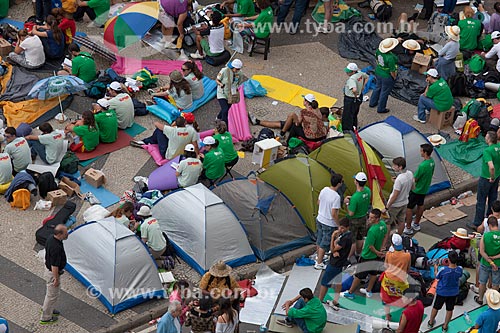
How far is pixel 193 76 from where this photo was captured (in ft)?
70.6

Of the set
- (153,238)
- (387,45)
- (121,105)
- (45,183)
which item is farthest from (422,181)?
(45,183)

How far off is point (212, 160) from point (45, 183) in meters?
3.02

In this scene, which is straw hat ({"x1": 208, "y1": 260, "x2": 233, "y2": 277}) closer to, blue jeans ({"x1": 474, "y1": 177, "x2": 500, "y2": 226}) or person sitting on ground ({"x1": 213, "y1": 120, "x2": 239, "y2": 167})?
person sitting on ground ({"x1": 213, "y1": 120, "x2": 239, "y2": 167})

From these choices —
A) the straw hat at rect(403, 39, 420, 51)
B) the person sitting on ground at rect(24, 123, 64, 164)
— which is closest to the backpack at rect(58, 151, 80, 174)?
the person sitting on ground at rect(24, 123, 64, 164)

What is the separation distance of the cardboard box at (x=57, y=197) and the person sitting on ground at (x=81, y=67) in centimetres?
388

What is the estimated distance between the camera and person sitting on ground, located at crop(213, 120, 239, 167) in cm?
1909

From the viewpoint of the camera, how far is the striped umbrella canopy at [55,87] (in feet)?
66.4

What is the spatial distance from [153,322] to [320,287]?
281cm

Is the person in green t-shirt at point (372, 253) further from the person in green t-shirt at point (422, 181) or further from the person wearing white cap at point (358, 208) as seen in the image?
the person in green t-shirt at point (422, 181)

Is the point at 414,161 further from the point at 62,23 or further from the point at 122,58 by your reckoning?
the point at 62,23

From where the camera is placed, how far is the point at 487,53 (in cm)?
2373

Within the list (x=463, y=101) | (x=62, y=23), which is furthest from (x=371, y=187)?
(x=62, y=23)

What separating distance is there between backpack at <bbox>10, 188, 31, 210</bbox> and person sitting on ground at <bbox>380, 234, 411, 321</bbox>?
652cm

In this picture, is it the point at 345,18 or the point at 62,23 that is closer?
the point at 62,23
